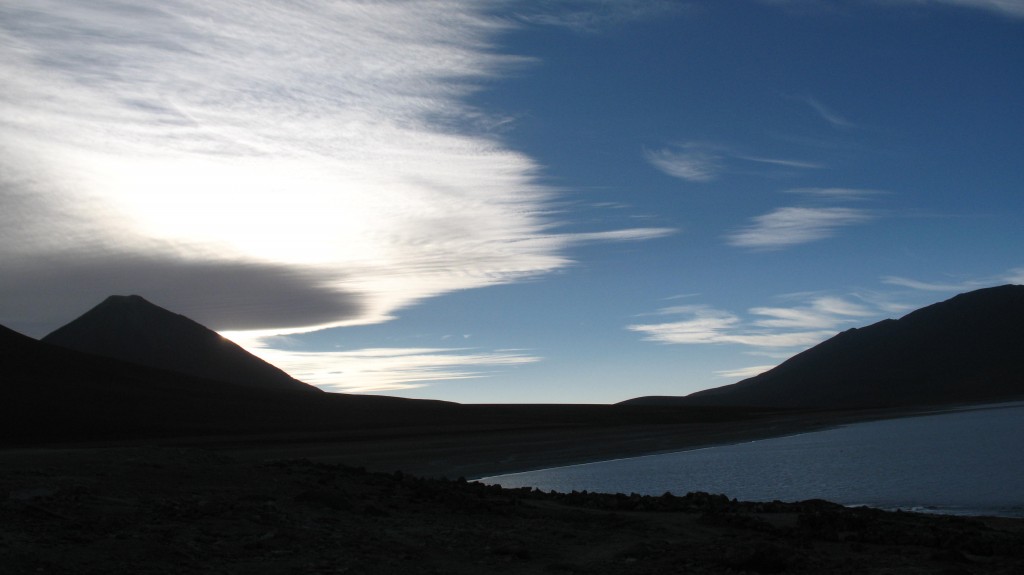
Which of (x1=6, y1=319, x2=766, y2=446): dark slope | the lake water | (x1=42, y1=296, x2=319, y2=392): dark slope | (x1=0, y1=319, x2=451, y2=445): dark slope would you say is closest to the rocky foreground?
the lake water

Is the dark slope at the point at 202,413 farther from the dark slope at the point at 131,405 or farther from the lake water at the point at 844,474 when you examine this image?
the lake water at the point at 844,474

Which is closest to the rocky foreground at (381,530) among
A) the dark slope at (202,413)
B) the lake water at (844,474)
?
the lake water at (844,474)

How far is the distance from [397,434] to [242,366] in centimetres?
7807

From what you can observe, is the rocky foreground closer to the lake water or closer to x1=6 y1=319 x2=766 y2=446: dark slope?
the lake water

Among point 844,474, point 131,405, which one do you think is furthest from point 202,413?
point 844,474

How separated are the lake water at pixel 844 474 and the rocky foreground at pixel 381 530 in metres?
5.38

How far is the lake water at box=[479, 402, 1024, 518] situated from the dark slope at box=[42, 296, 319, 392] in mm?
94692

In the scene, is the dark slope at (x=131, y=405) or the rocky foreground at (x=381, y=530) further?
the dark slope at (x=131, y=405)

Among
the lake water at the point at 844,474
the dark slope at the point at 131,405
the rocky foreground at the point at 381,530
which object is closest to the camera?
the rocky foreground at the point at 381,530

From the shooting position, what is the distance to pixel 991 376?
169m

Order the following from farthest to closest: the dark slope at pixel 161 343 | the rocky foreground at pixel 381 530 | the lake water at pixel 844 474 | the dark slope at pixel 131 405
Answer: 1. the dark slope at pixel 161 343
2. the dark slope at pixel 131 405
3. the lake water at pixel 844 474
4. the rocky foreground at pixel 381 530

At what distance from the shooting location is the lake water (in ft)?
68.6

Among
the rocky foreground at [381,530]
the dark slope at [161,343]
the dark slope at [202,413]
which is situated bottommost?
the rocky foreground at [381,530]

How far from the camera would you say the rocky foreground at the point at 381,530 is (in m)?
9.96
